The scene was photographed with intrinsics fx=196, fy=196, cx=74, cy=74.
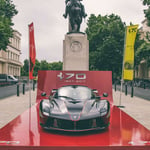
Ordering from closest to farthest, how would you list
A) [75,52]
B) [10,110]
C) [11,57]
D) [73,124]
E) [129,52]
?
1. [73,124]
2. [10,110]
3. [129,52]
4. [75,52]
5. [11,57]

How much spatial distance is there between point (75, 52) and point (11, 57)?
6289 centimetres

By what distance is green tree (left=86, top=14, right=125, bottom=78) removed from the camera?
3841cm

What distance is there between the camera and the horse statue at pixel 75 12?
1480 centimetres

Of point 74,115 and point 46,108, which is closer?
point 74,115

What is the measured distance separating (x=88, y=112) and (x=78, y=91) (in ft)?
4.95

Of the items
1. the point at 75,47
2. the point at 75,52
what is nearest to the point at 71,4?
the point at 75,47

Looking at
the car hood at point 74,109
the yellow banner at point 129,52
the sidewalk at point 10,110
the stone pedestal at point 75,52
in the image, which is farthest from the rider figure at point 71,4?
the car hood at point 74,109

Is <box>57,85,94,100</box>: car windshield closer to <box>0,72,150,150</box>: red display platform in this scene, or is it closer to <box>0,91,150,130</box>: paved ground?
<box>0,72,150,150</box>: red display platform

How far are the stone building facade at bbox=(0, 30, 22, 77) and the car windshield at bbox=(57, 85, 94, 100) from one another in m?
54.0

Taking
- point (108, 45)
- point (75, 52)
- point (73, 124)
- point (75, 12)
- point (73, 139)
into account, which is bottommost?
point (73, 139)

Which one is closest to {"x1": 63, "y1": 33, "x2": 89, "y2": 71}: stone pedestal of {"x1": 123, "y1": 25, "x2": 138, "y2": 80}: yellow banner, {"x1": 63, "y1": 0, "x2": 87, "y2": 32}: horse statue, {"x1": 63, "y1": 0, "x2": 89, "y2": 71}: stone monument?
{"x1": 63, "y1": 0, "x2": 89, "y2": 71}: stone monument

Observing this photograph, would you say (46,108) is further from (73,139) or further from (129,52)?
(129,52)

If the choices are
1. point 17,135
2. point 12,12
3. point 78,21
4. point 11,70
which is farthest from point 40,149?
point 11,70

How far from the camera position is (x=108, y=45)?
37.9 meters
